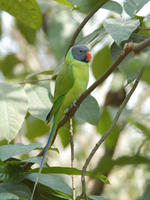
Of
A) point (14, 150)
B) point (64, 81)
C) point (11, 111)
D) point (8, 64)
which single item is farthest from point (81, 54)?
point (8, 64)

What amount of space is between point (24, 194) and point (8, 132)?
279 mm

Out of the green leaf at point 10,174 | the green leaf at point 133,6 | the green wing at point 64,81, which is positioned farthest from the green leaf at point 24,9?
the green leaf at point 10,174

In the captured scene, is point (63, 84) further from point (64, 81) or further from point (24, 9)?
point (24, 9)

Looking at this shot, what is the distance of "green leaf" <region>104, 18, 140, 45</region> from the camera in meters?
0.88


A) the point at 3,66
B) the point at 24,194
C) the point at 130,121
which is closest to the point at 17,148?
the point at 24,194

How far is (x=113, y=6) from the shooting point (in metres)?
1.14

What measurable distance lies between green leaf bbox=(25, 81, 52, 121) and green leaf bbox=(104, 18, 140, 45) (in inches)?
17.0

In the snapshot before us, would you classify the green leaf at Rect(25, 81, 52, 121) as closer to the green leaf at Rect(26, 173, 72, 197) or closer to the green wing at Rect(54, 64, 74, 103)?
the green wing at Rect(54, 64, 74, 103)

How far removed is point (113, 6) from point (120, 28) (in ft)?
0.81

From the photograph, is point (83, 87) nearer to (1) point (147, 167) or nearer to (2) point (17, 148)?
(2) point (17, 148)

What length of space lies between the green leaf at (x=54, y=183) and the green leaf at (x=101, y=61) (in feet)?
2.35

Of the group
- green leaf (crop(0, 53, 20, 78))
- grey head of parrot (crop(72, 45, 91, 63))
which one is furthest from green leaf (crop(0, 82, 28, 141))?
green leaf (crop(0, 53, 20, 78))

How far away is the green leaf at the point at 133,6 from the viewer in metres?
1.03

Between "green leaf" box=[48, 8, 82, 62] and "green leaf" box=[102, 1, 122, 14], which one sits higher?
"green leaf" box=[102, 1, 122, 14]
